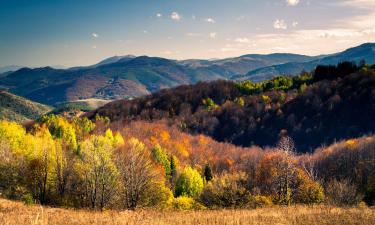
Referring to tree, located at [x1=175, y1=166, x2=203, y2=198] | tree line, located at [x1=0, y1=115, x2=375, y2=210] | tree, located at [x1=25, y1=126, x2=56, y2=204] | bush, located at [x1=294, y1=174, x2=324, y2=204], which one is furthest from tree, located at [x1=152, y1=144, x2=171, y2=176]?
bush, located at [x1=294, y1=174, x2=324, y2=204]

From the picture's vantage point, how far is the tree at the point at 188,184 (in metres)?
87.6

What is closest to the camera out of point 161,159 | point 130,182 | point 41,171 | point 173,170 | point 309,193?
point 130,182

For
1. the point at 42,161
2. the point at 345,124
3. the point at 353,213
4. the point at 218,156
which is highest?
the point at 353,213

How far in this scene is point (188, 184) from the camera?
88562mm

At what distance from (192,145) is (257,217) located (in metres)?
171

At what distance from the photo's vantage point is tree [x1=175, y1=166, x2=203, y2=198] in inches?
3450

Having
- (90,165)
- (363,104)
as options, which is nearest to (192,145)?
(363,104)

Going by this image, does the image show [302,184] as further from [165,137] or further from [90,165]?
[165,137]

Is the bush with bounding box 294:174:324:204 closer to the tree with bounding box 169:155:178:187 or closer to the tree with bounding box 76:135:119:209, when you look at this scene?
the tree with bounding box 76:135:119:209

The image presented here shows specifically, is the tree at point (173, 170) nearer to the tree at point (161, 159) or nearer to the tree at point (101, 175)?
the tree at point (161, 159)

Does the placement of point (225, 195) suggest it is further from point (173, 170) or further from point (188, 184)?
point (173, 170)

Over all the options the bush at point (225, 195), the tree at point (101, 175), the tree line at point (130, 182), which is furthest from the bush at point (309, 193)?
the tree at point (101, 175)

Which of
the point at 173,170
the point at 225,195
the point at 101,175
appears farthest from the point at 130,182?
the point at 173,170

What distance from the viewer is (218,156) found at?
171500 mm
